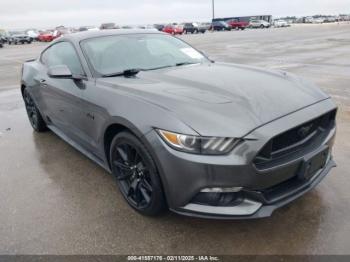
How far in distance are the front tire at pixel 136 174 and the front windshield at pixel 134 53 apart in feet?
3.11

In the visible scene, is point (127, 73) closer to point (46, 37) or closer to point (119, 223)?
point (119, 223)

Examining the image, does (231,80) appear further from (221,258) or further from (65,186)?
(65,186)

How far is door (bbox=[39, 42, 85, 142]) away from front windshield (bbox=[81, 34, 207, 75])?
23cm

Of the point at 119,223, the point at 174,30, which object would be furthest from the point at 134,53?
the point at 174,30

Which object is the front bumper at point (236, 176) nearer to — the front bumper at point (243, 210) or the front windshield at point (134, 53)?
the front bumper at point (243, 210)

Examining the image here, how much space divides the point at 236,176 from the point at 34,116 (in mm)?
4139

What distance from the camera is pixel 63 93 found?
3.91 metres

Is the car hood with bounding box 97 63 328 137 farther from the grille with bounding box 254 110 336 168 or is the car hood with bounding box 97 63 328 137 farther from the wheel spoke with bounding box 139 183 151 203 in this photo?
the wheel spoke with bounding box 139 183 151 203

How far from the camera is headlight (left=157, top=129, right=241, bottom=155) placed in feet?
7.72

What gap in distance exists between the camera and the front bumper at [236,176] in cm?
233

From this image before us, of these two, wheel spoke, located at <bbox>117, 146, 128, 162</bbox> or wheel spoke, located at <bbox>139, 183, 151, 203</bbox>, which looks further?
wheel spoke, located at <bbox>117, 146, 128, 162</bbox>

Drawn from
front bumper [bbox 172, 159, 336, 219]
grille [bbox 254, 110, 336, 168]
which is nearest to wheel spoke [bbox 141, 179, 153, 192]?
front bumper [bbox 172, 159, 336, 219]

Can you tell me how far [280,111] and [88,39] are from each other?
7.87ft

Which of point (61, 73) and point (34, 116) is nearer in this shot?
point (61, 73)
